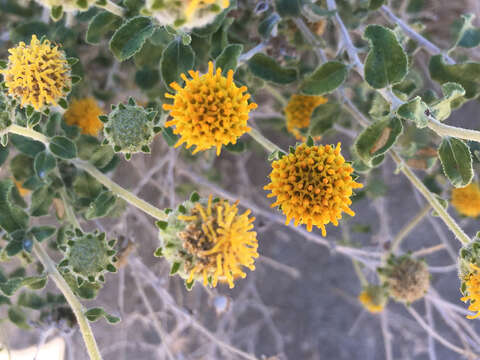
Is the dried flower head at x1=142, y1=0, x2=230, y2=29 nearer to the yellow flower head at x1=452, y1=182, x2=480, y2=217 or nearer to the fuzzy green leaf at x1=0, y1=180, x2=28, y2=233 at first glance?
the fuzzy green leaf at x1=0, y1=180, x2=28, y2=233

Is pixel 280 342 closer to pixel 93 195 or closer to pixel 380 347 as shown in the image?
pixel 380 347

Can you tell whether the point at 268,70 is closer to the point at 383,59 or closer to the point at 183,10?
the point at 383,59

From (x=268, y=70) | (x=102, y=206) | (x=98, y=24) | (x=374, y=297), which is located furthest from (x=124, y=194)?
(x=374, y=297)

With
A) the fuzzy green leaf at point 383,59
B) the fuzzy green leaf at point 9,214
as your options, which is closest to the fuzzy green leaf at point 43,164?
the fuzzy green leaf at point 9,214

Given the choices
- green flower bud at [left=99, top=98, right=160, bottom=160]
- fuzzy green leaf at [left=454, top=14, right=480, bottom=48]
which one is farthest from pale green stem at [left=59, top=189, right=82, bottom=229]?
fuzzy green leaf at [left=454, top=14, right=480, bottom=48]

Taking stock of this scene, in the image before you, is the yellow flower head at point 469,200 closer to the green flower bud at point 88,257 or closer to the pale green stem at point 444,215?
the pale green stem at point 444,215

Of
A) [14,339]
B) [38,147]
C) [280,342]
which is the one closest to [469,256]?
[38,147]
